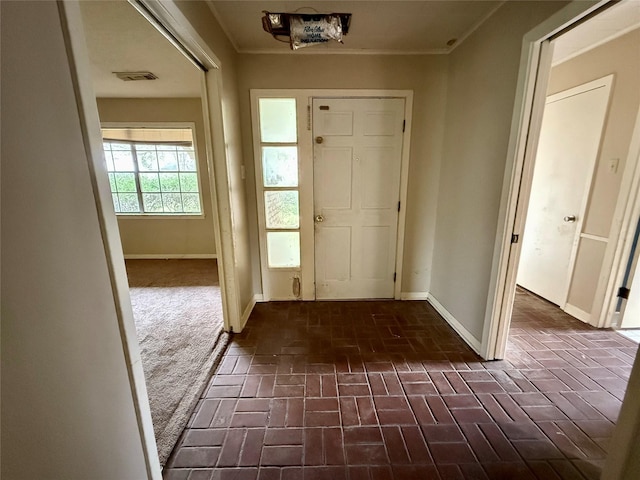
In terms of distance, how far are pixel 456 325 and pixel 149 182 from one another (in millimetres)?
4854

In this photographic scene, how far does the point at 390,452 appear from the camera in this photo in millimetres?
1345

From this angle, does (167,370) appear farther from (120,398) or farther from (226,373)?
(120,398)

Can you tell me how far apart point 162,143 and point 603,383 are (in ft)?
18.6

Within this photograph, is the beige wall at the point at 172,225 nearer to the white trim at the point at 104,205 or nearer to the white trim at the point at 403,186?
the white trim at the point at 403,186

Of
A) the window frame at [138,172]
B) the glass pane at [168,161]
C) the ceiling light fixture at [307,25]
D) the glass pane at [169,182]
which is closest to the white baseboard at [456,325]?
the ceiling light fixture at [307,25]

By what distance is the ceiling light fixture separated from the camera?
192 cm

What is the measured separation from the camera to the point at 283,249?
2.92 metres

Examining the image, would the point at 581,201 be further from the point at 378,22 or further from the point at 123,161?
the point at 123,161

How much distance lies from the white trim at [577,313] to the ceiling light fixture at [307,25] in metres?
3.31

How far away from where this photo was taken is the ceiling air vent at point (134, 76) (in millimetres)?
3008

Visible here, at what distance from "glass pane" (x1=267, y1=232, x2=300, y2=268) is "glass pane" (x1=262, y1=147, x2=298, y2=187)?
0.55 meters

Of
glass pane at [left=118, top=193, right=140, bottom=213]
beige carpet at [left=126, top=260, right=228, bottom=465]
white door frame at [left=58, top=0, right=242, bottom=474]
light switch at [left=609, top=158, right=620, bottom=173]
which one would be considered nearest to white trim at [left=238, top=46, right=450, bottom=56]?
white door frame at [left=58, top=0, right=242, bottom=474]

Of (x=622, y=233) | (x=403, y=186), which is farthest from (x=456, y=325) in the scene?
(x=622, y=233)

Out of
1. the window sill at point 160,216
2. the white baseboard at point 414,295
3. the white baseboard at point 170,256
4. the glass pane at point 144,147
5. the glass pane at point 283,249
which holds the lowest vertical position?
the white baseboard at point 414,295
